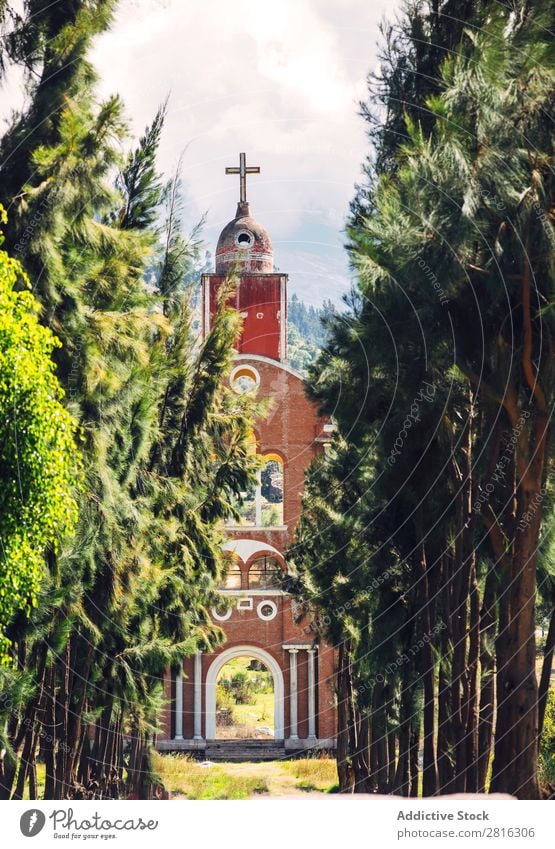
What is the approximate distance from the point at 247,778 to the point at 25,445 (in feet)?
76.5

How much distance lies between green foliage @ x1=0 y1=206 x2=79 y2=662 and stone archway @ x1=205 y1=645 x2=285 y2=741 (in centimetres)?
2720

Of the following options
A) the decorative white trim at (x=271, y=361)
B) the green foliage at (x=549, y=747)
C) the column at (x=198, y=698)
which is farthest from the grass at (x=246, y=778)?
the decorative white trim at (x=271, y=361)

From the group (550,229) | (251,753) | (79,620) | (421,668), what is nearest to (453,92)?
(550,229)

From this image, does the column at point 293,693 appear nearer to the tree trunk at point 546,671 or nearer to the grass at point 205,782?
the grass at point 205,782

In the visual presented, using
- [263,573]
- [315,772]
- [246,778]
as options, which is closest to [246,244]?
[263,573]

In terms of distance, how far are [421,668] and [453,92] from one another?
9194mm

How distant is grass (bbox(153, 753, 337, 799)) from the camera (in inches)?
1180

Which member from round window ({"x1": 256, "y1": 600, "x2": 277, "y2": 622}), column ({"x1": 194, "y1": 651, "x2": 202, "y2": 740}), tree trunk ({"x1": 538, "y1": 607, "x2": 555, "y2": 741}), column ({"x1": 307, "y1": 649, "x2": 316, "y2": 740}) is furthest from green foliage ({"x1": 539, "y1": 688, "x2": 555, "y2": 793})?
column ({"x1": 194, "y1": 651, "x2": 202, "y2": 740})

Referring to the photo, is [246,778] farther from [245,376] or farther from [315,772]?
[245,376]

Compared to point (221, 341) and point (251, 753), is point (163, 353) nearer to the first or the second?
point (221, 341)

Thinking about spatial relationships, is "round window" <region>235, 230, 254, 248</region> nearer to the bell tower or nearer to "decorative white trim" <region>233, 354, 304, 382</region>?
the bell tower

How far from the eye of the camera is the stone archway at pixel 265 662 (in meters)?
37.8

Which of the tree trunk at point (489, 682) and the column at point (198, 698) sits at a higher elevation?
the column at point (198, 698)
